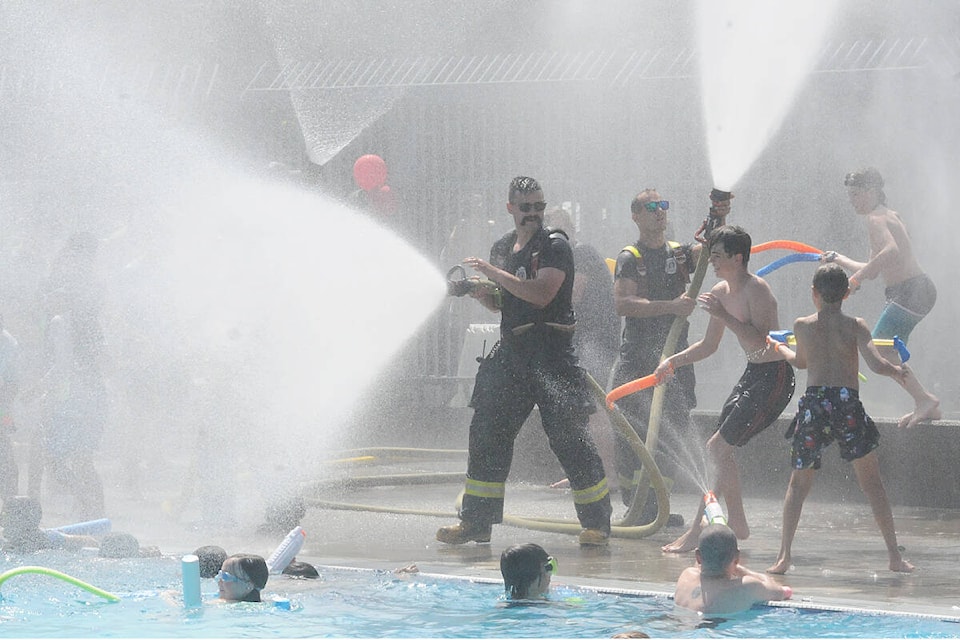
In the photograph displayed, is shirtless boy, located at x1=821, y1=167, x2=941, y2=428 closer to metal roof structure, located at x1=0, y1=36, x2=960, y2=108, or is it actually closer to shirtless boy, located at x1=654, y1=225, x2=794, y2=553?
shirtless boy, located at x1=654, y1=225, x2=794, y2=553

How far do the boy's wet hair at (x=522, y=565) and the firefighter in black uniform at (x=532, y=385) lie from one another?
153cm

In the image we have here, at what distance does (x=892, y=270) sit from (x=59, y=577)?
17.4 ft

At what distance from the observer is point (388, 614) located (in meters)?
5.48

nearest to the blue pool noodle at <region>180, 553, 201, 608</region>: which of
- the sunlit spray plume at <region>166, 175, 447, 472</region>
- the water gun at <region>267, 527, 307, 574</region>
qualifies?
the water gun at <region>267, 527, 307, 574</region>

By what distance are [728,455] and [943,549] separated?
1.13 metres

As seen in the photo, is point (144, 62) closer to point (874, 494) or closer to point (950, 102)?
point (950, 102)

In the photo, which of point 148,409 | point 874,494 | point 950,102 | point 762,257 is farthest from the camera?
point 762,257

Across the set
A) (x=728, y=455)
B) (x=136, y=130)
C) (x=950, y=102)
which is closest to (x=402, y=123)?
(x=136, y=130)

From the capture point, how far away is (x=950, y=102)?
495 inches

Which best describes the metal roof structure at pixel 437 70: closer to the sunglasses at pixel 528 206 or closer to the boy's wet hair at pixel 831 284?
the sunglasses at pixel 528 206

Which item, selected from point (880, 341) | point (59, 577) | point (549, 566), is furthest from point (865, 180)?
point (59, 577)

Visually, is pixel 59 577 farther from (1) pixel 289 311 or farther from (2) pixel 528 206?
(1) pixel 289 311

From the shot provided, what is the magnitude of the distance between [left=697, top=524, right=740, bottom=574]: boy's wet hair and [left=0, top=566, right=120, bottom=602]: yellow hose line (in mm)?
2264

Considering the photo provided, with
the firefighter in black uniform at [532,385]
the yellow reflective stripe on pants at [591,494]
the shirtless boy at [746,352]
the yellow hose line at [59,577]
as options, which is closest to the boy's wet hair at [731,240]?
the shirtless boy at [746,352]
